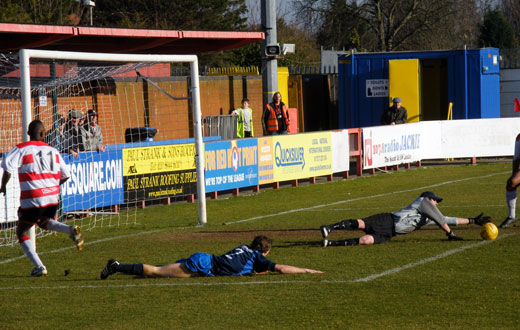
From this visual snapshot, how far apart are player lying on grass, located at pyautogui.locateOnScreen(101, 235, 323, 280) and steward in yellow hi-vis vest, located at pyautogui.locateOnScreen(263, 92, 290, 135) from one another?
43.6 feet

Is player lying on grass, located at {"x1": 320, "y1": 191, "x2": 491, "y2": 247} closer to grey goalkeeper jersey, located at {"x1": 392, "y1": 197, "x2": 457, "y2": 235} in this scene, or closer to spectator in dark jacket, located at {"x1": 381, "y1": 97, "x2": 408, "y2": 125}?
grey goalkeeper jersey, located at {"x1": 392, "y1": 197, "x2": 457, "y2": 235}

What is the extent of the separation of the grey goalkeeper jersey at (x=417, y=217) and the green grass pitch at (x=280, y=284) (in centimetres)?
27

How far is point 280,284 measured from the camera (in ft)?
30.3

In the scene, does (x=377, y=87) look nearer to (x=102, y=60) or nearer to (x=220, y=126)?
(x=220, y=126)

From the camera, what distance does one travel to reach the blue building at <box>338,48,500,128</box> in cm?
3009

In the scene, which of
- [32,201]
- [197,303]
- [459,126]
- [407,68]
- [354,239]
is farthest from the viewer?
[407,68]

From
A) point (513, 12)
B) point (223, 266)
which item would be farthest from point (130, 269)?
point (513, 12)

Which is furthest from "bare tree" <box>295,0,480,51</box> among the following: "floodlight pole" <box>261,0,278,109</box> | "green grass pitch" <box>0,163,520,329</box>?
"green grass pitch" <box>0,163,520,329</box>

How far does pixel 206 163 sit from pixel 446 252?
8.28 metres

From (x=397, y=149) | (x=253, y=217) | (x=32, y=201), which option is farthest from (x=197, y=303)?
(x=397, y=149)

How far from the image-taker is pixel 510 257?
10523 millimetres

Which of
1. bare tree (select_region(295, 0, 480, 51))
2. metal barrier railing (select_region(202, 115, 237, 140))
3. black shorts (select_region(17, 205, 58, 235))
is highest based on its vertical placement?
bare tree (select_region(295, 0, 480, 51))

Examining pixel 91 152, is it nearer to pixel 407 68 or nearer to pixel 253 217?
pixel 253 217

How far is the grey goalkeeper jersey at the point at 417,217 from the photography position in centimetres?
1182
